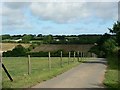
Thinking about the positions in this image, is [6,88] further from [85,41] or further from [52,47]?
[85,41]

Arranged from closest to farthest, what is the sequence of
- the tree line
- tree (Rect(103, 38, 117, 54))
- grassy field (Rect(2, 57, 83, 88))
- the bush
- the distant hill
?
grassy field (Rect(2, 57, 83, 88)) → tree (Rect(103, 38, 117, 54)) → the bush → the distant hill → the tree line

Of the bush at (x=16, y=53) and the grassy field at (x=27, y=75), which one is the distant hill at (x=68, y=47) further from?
the grassy field at (x=27, y=75)

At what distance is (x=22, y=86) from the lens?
13.9m

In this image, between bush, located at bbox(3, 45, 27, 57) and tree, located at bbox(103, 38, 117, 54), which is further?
bush, located at bbox(3, 45, 27, 57)

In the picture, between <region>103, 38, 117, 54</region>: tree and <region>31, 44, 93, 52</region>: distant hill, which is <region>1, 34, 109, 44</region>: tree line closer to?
<region>31, 44, 93, 52</region>: distant hill

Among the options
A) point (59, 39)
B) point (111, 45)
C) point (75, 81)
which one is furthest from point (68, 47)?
point (75, 81)

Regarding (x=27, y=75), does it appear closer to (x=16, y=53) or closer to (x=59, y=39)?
(x=16, y=53)

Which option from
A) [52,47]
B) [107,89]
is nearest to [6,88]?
[107,89]

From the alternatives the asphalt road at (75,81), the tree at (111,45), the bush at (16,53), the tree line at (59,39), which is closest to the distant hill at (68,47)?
the tree line at (59,39)

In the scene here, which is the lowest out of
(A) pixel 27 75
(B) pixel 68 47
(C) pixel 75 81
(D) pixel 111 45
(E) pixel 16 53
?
(E) pixel 16 53

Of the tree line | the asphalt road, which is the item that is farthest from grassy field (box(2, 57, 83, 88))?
the tree line

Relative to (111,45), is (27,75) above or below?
below

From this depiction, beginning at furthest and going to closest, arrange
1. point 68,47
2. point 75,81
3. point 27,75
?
point 68,47 → point 27,75 → point 75,81

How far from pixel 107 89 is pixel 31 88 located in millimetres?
3271
